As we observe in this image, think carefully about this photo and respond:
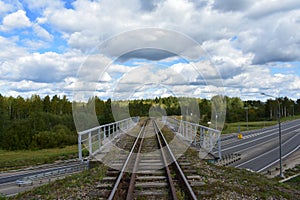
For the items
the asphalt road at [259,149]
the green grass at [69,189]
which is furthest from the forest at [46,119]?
the green grass at [69,189]

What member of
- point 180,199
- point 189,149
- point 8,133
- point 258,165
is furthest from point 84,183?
point 8,133

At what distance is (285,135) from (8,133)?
2436 inches

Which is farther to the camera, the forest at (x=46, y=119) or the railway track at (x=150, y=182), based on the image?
the forest at (x=46, y=119)

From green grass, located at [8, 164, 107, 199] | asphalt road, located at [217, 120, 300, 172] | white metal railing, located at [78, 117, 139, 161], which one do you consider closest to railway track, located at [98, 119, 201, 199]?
green grass, located at [8, 164, 107, 199]

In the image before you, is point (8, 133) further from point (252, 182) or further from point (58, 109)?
point (252, 182)

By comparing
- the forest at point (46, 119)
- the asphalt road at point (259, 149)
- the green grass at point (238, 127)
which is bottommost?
the asphalt road at point (259, 149)

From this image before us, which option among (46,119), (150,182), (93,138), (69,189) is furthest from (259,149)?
(69,189)

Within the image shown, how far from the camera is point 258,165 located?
40812 millimetres

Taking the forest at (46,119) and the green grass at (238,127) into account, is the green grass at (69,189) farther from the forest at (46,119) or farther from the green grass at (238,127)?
the green grass at (238,127)

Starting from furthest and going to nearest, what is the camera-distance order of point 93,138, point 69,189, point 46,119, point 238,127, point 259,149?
point 238,127
point 46,119
point 259,149
point 93,138
point 69,189

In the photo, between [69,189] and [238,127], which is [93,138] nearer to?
[69,189]

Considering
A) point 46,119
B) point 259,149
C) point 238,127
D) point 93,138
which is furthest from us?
point 238,127

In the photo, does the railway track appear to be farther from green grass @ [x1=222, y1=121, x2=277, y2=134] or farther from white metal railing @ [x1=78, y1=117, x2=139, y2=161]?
green grass @ [x1=222, y1=121, x2=277, y2=134]

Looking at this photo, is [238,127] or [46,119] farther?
[238,127]
